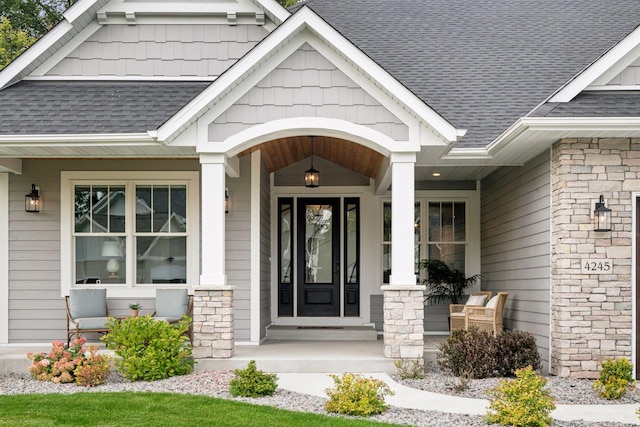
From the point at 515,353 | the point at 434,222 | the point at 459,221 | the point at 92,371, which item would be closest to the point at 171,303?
the point at 92,371

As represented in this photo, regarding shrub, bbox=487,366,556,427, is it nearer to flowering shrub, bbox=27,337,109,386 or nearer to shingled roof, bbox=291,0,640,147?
flowering shrub, bbox=27,337,109,386

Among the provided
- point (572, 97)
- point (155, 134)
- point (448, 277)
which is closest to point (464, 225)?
Result: point (448, 277)

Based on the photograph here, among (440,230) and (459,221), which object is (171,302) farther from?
(459,221)

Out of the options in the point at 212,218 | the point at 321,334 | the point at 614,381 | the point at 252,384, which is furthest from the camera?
the point at 321,334

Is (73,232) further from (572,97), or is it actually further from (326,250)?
(572,97)

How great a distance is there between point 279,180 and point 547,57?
4768mm

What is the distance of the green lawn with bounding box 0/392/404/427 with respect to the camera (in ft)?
18.4

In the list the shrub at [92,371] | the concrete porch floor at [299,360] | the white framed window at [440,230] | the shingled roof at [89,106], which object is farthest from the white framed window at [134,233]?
the white framed window at [440,230]

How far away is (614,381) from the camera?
22.2ft

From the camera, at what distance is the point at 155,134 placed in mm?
7953

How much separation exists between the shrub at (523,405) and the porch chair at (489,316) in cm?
345

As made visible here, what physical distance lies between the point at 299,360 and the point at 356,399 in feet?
7.04

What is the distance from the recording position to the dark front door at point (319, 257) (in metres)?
12.0

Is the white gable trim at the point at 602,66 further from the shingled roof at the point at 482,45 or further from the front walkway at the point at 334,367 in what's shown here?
the front walkway at the point at 334,367
